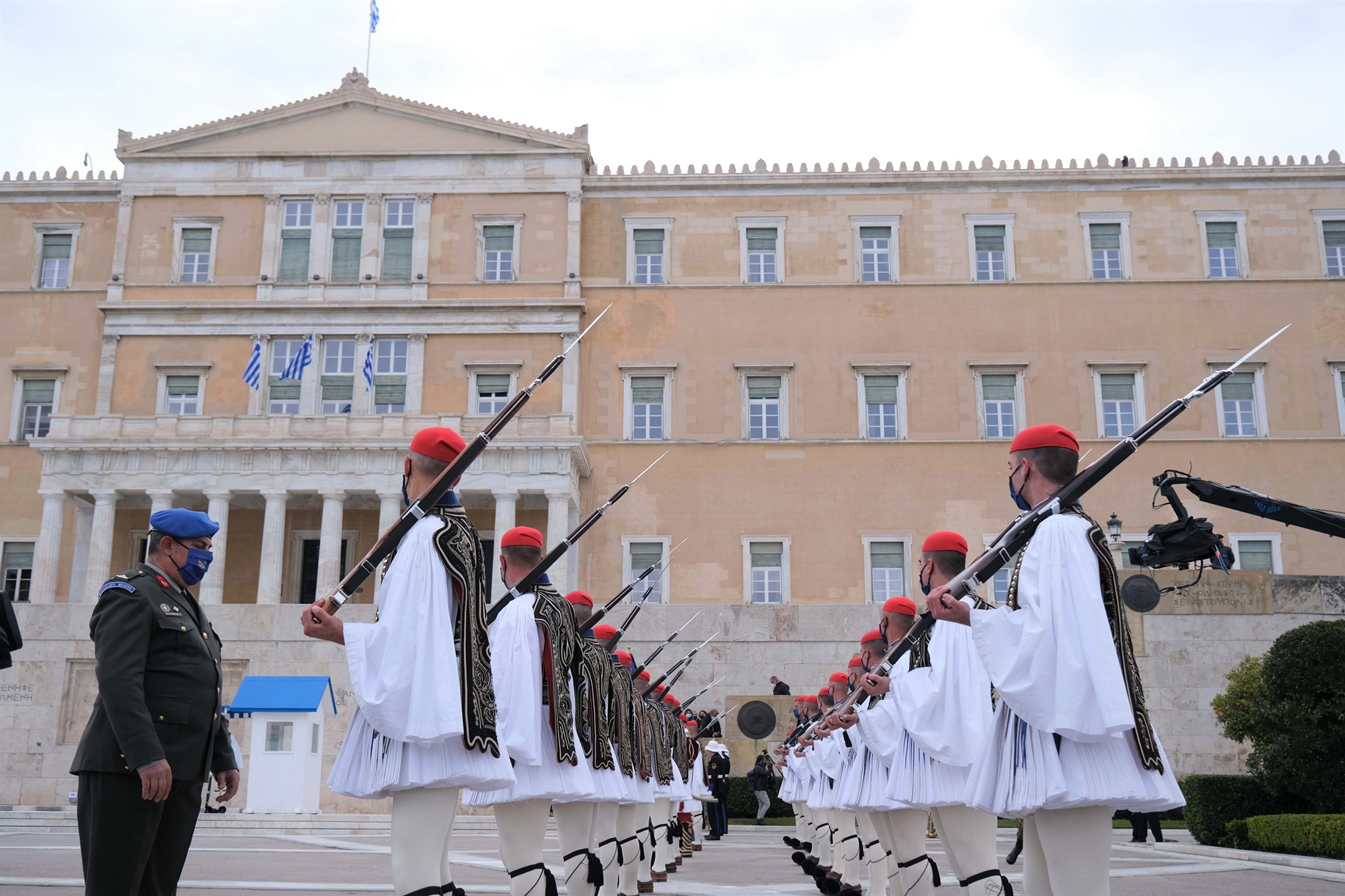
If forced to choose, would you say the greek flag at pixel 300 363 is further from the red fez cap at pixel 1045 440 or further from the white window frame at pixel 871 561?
the red fez cap at pixel 1045 440

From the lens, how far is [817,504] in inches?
1556

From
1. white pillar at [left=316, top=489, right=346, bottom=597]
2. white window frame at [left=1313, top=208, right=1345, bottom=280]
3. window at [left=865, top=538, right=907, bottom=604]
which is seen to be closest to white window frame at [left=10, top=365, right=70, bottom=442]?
white pillar at [left=316, top=489, right=346, bottom=597]

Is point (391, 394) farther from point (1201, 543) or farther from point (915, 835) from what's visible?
point (915, 835)

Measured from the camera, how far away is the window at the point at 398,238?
41656 millimetres

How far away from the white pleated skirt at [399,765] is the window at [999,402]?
120 ft

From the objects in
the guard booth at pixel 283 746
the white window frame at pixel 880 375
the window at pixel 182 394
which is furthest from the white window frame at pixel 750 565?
the guard booth at pixel 283 746

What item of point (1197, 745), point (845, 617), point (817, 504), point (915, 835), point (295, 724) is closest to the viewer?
point (915, 835)

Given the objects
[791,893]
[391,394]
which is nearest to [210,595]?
[391,394]

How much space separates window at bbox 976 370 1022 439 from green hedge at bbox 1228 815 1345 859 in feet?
80.2

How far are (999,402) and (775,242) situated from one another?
858 cm

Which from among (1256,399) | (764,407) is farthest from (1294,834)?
(1256,399)

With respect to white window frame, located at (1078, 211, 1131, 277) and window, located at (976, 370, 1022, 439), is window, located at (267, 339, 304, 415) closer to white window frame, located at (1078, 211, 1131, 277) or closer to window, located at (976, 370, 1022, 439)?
window, located at (976, 370, 1022, 439)

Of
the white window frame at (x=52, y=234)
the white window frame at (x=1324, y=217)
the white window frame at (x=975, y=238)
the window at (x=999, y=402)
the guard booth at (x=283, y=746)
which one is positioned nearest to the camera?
the guard booth at (x=283, y=746)

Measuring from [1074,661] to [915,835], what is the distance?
3438mm
